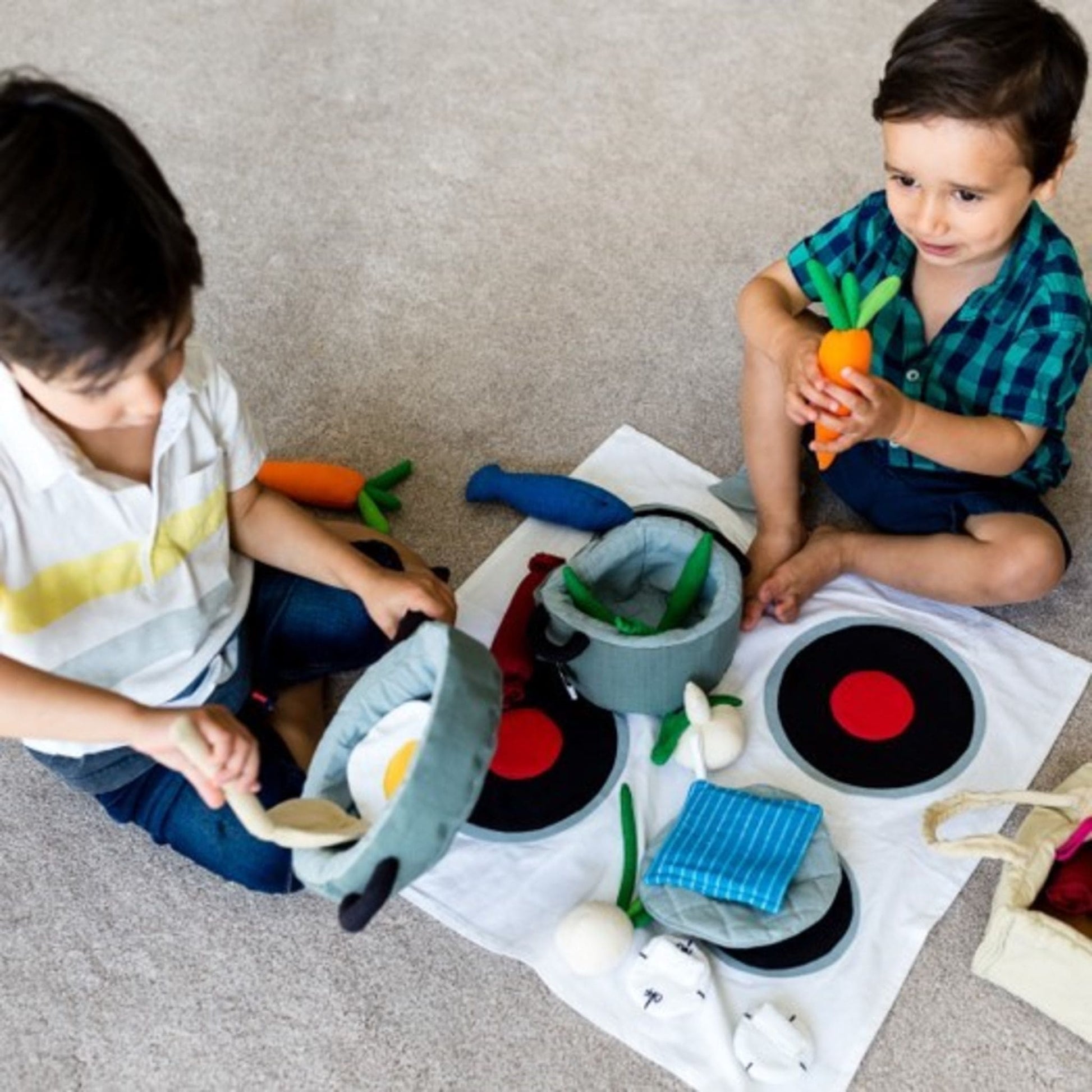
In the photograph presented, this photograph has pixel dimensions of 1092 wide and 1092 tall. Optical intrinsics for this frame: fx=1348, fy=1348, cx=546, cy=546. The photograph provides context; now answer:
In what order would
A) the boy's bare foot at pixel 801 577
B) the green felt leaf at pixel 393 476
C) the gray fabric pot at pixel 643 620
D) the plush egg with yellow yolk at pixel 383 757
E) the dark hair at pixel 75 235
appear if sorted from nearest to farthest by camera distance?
the dark hair at pixel 75 235 → the plush egg with yellow yolk at pixel 383 757 → the gray fabric pot at pixel 643 620 → the boy's bare foot at pixel 801 577 → the green felt leaf at pixel 393 476

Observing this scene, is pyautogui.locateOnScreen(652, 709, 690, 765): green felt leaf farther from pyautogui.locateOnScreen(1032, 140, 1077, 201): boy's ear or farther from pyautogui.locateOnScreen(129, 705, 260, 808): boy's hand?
pyautogui.locateOnScreen(1032, 140, 1077, 201): boy's ear

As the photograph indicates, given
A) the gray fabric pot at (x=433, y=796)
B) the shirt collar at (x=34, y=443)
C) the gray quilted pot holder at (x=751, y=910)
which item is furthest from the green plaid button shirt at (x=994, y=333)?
the shirt collar at (x=34, y=443)

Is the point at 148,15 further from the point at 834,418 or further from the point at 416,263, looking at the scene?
the point at 834,418

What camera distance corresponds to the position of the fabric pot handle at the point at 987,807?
Answer: 896mm

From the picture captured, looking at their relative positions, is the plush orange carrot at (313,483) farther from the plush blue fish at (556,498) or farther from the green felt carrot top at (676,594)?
the green felt carrot top at (676,594)

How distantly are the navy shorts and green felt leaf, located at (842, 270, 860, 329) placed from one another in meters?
0.18

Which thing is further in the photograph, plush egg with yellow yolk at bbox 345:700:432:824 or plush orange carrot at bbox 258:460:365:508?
plush orange carrot at bbox 258:460:365:508

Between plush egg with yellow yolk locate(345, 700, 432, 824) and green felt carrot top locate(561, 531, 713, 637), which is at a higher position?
green felt carrot top locate(561, 531, 713, 637)

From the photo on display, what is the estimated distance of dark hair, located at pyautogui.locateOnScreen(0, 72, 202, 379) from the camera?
0.66m

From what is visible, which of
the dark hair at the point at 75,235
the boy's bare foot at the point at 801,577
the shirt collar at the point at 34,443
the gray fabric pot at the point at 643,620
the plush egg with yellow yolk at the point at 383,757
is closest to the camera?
the dark hair at the point at 75,235

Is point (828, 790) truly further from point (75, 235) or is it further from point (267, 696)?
point (75, 235)

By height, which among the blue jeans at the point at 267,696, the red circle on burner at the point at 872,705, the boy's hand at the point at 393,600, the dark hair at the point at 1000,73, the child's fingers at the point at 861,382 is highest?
the dark hair at the point at 1000,73

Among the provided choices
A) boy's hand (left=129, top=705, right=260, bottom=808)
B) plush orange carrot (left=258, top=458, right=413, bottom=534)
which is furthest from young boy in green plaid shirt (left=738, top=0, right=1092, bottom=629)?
boy's hand (left=129, top=705, right=260, bottom=808)

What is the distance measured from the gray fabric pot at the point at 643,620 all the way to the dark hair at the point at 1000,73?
0.36m
